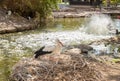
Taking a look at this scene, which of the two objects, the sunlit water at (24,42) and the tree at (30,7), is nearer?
the sunlit water at (24,42)

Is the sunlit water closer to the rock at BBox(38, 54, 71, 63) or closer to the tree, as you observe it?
the rock at BBox(38, 54, 71, 63)

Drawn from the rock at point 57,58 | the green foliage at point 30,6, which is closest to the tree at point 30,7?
the green foliage at point 30,6

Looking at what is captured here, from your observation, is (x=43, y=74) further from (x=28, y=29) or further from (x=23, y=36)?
(x=28, y=29)

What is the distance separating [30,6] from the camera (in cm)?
2839

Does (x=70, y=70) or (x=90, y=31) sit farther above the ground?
(x=70, y=70)

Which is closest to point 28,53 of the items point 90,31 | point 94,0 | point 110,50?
point 110,50

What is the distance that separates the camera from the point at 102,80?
999 cm

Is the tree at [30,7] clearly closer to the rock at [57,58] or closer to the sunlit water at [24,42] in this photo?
the sunlit water at [24,42]

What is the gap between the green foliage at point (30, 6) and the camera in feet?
92.3

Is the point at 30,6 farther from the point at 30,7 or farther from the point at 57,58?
the point at 57,58

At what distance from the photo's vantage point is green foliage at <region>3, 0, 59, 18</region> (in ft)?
92.3

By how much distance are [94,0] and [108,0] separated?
4.81 m

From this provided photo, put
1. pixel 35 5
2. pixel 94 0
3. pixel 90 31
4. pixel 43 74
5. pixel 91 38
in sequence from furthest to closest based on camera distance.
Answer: pixel 94 0 < pixel 35 5 < pixel 90 31 < pixel 91 38 < pixel 43 74

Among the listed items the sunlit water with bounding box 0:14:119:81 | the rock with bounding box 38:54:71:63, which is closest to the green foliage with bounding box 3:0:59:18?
the sunlit water with bounding box 0:14:119:81
